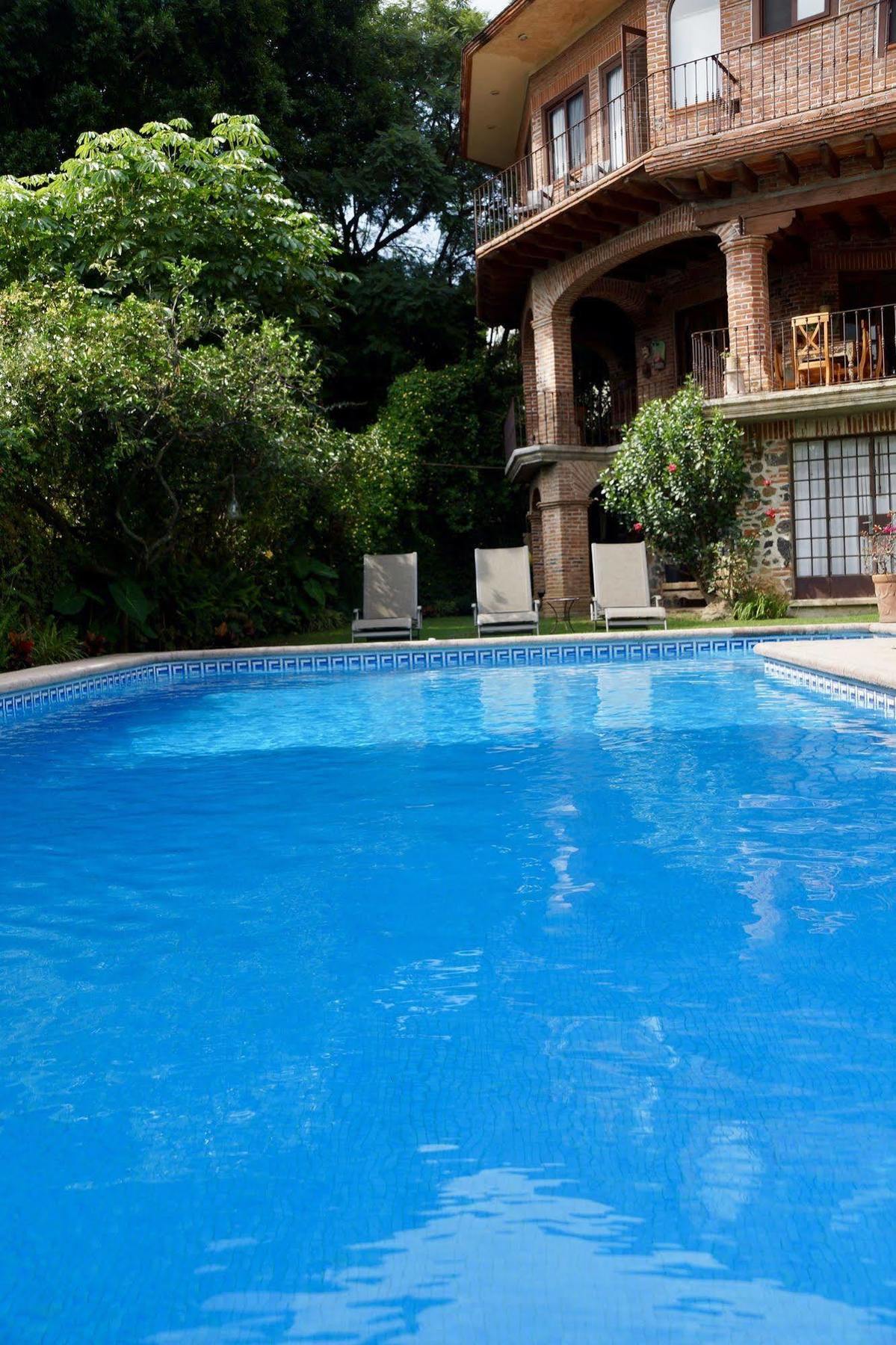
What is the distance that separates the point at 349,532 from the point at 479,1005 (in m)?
16.2

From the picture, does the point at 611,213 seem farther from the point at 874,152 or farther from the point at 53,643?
the point at 53,643

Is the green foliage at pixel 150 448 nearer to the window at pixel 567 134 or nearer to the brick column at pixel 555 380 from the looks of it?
the brick column at pixel 555 380

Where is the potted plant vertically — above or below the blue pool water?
above

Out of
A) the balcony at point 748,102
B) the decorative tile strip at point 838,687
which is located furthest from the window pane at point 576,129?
the decorative tile strip at point 838,687

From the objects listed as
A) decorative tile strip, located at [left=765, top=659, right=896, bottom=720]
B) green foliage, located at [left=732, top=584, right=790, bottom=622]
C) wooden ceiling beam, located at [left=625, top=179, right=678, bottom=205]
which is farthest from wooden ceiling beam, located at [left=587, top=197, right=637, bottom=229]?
decorative tile strip, located at [left=765, top=659, right=896, bottom=720]

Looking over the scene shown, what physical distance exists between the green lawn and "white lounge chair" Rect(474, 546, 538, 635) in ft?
1.50

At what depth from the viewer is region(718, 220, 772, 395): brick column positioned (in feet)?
54.1

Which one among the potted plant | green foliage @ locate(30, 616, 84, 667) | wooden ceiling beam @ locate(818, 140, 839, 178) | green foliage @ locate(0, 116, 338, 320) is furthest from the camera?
green foliage @ locate(0, 116, 338, 320)

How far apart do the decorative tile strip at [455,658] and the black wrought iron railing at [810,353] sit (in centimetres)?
476

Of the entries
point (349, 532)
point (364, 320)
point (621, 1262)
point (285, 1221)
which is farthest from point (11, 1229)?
point (364, 320)

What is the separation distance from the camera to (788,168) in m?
15.9

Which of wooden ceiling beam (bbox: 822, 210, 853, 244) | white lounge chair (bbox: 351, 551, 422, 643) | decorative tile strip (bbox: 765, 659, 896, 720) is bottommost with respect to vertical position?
decorative tile strip (bbox: 765, 659, 896, 720)

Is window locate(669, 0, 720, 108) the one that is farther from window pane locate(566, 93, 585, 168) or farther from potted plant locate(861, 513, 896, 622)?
potted plant locate(861, 513, 896, 622)

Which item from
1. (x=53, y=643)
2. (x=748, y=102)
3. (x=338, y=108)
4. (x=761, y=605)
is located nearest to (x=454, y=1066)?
(x=53, y=643)
